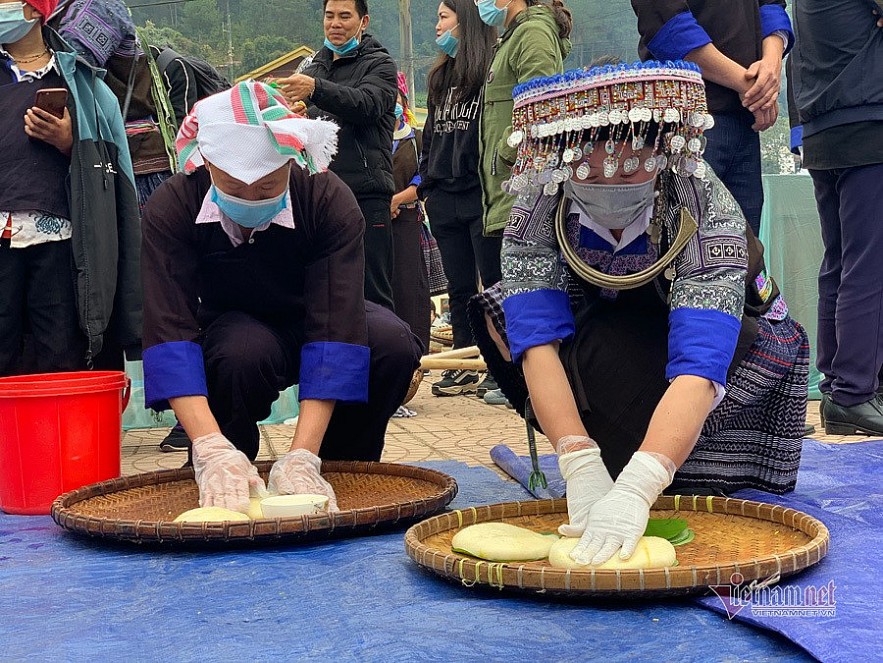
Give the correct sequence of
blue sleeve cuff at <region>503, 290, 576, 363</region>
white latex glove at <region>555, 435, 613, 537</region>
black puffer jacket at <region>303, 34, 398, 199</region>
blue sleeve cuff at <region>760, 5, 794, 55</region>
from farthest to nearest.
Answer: black puffer jacket at <region>303, 34, 398, 199</region> → blue sleeve cuff at <region>760, 5, 794, 55</region> → blue sleeve cuff at <region>503, 290, 576, 363</region> → white latex glove at <region>555, 435, 613, 537</region>

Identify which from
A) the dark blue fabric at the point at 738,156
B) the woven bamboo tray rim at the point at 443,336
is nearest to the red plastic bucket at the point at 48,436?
the dark blue fabric at the point at 738,156

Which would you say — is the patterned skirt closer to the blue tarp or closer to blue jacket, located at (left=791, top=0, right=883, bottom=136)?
the blue tarp

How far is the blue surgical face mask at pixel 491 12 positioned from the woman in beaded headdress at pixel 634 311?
→ 182 centimetres

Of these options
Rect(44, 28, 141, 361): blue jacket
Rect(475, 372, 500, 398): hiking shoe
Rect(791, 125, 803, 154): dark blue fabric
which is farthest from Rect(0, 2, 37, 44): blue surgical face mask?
Rect(475, 372, 500, 398): hiking shoe

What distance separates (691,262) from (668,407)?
1.00 ft

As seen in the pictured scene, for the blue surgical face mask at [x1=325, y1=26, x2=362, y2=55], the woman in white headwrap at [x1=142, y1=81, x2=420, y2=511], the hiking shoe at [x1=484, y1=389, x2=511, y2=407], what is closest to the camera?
the woman in white headwrap at [x1=142, y1=81, x2=420, y2=511]

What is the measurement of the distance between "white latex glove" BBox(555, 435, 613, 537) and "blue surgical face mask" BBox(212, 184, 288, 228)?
0.85 m

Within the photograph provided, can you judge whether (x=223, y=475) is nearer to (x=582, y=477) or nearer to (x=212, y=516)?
(x=212, y=516)

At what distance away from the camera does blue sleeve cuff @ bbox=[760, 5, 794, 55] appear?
2994mm

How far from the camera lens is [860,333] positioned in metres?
3.20

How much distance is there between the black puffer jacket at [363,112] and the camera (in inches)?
151

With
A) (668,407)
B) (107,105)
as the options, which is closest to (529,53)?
(107,105)

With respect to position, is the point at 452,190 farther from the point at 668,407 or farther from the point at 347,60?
the point at 668,407

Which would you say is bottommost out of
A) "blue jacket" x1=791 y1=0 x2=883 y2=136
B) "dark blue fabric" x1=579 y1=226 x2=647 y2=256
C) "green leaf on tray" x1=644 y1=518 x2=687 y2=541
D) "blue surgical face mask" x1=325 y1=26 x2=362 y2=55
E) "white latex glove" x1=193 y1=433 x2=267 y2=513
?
"green leaf on tray" x1=644 y1=518 x2=687 y2=541
